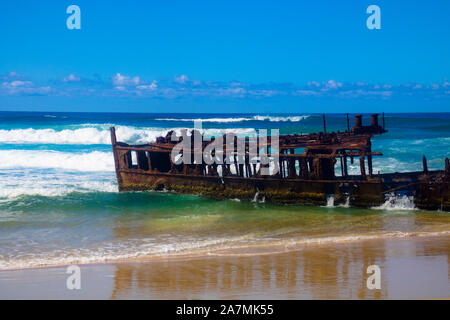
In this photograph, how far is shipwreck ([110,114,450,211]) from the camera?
1347cm

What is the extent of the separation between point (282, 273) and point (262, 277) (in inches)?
15.2

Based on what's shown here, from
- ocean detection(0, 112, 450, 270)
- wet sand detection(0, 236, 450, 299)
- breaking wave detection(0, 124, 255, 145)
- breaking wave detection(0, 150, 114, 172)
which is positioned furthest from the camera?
breaking wave detection(0, 124, 255, 145)

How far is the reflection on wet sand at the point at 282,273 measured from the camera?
7020 millimetres

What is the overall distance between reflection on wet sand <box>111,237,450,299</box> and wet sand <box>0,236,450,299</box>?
0.05 feet

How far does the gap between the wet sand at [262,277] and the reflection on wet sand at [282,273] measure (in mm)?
14

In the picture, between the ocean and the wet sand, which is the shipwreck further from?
the wet sand

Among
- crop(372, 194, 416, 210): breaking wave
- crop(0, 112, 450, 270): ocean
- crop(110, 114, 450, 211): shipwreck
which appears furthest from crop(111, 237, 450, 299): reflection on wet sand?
crop(110, 114, 450, 211): shipwreck

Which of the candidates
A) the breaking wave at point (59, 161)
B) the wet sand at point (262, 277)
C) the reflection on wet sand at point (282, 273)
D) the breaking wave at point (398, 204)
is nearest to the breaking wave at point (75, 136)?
the breaking wave at point (59, 161)

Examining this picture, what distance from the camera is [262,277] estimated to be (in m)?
7.79

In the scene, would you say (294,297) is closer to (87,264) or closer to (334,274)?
(334,274)

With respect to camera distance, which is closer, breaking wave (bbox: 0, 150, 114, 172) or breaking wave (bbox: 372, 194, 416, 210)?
breaking wave (bbox: 372, 194, 416, 210)

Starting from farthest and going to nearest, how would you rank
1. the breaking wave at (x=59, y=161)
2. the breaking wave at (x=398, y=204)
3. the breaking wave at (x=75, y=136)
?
the breaking wave at (x=75, y=136) → the breaking wave at (x=59, y=161) → the breaking wave at (x=398, y=204)

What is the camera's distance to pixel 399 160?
2661cm

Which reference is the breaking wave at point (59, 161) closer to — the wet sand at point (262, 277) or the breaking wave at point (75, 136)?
the breaking wave at point (75, 136)
